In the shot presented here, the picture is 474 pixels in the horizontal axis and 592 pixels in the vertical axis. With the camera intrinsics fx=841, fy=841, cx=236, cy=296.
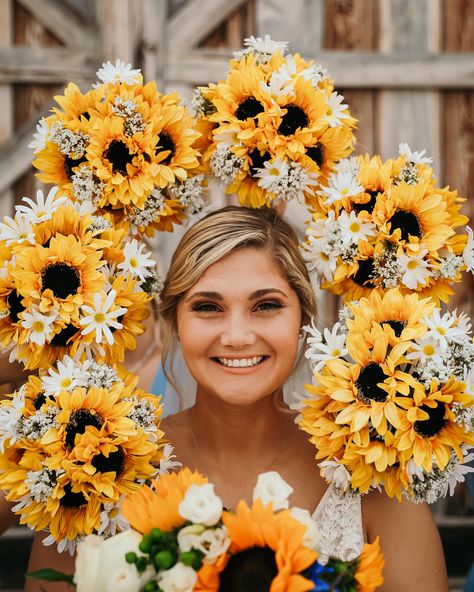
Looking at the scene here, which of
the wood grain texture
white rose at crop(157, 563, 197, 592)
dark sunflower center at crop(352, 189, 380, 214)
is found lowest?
white rose at crop(157, 563, 197, 592)

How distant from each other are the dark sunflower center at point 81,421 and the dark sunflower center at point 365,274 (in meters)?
0.66

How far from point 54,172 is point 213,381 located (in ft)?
2.01

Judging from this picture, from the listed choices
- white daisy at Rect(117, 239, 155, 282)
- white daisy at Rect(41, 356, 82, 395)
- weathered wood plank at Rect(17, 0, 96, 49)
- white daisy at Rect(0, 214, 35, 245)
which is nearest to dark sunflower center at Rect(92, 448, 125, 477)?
white daisy at Rect(41, 356, 82, 395)

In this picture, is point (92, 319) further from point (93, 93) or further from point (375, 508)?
point (375, 508)

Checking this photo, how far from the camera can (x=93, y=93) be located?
193 centimetres

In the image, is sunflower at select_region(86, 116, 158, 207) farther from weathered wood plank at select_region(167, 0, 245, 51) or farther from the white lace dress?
weathered wood plank at select_region(167, 0, 245, 51)

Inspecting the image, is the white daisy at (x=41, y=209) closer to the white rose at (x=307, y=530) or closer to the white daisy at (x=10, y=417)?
the white daisy at (x=10, y=417)

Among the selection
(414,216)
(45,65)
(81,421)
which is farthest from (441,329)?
(45,65)

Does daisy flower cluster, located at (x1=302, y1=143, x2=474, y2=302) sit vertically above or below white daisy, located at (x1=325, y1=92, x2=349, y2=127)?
below

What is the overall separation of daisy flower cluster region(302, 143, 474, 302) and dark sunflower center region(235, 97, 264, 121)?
0.22 m

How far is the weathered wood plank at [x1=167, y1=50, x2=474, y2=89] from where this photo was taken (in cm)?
306

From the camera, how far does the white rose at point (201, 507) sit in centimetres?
130

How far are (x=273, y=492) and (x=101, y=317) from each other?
0.58 metres

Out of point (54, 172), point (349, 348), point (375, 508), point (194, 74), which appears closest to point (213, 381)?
point (349, 348)
